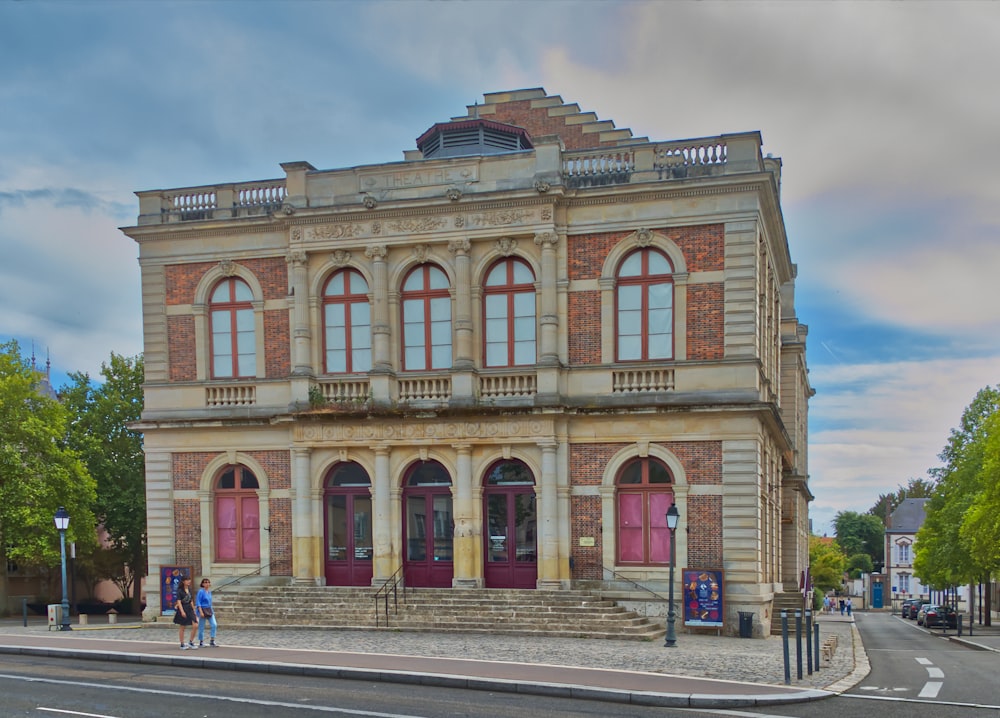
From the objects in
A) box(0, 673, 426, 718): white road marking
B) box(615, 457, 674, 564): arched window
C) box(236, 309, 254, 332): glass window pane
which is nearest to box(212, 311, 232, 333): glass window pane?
box(236, 309, 254, 332): glass window pane

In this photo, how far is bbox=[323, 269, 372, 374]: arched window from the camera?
94.0 feet

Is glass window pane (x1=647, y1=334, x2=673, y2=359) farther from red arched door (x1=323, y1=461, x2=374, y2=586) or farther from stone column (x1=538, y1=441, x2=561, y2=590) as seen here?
red arched door (x1=323, y1=461, x2=374, y2=586)

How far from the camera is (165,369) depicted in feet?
97.7

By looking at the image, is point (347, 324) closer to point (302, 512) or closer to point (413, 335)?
point (413, 335)

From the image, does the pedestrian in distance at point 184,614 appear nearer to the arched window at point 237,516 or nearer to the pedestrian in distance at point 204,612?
the pedestrian in distance at point 204,612

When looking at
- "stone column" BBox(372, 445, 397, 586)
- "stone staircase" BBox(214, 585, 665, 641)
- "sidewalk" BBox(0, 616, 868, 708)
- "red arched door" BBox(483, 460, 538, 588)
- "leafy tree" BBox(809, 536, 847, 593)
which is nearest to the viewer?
"sidewalk" BBox(0, 616, 868, 708)

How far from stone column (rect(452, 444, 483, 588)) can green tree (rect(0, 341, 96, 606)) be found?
17.0m

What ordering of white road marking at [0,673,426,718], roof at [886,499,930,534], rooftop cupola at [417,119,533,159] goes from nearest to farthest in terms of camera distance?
white road marking at [0,673,426,718], rooftop cupola at [417,119,533,159], roof at [886,499,930,534]

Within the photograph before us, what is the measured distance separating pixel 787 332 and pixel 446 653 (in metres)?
28.8

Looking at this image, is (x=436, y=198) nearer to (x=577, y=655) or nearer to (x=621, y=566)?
(x=621, y=566)

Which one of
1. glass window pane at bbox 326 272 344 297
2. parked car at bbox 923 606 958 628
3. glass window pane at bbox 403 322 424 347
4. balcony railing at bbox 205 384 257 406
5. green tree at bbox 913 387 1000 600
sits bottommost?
parked car at bbox 923 606 958 628

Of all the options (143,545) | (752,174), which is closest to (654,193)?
(752,174)

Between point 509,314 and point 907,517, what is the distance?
10020 cm

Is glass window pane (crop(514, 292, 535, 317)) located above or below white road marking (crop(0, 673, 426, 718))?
above
